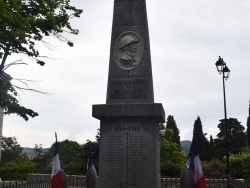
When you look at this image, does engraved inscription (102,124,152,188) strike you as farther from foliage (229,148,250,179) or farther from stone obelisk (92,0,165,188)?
foliage (229,148,250,179)

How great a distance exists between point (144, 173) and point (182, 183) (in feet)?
2.91

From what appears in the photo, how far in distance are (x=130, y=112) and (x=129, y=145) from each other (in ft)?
2.52

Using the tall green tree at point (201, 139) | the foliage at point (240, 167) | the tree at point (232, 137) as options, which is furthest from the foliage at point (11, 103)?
the tall green tree at point (201, 139)

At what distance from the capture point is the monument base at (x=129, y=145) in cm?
772

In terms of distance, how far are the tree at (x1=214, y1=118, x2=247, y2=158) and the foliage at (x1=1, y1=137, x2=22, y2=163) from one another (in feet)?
128

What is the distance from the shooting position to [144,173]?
769 centimetres

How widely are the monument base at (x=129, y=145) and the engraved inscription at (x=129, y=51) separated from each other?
3.76 ft

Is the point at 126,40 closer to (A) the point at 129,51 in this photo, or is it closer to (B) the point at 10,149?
(A) the point at 129,51

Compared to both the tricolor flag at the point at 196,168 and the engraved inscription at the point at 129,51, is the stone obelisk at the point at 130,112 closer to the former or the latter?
the engraved inscription at the point at 129,51

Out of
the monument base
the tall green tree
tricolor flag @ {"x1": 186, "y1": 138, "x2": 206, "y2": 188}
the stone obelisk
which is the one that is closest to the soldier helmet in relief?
the stone obelisk

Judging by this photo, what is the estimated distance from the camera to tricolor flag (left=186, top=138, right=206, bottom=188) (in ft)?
25.3

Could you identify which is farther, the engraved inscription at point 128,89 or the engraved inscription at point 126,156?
the engraved inscription at point 128,89

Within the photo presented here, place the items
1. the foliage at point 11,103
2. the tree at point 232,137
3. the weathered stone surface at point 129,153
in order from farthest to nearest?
the tree at point 232,137 → the foliage at point 11,103 → the weathered stone surface at point 129,153

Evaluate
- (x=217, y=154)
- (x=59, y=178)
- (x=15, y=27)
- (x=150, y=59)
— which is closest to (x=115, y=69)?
(x=150, y=59)
